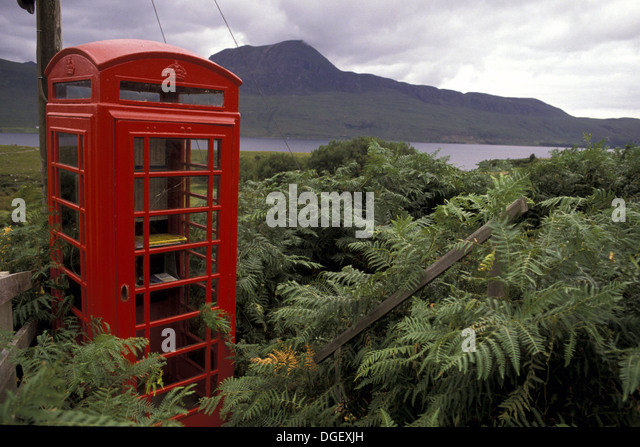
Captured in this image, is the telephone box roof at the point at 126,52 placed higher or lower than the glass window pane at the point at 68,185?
higher

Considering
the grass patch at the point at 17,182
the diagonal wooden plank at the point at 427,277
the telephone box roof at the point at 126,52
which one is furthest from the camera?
the grass patch at the point at 17,182

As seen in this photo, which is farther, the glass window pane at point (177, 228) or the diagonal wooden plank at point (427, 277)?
the glass window pane at point (177, 228)

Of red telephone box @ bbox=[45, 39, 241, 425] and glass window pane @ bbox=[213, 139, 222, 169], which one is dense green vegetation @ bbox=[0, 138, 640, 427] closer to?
red telephone box @ bbox=[45, 39, 241, 425]

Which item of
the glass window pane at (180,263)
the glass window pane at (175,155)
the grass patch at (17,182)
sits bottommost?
the glass window pane at (180,263)

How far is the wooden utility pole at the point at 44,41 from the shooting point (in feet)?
13.5

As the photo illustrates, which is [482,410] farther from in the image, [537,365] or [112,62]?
[112,62]

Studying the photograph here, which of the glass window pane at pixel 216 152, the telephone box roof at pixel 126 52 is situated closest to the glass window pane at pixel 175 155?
the glass window pane at pixel 216 152

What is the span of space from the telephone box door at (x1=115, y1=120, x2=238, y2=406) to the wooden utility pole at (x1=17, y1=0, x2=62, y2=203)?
52.4 inches

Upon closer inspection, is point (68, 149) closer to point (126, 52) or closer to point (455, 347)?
point (126, 52)

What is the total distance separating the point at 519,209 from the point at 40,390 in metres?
2.59

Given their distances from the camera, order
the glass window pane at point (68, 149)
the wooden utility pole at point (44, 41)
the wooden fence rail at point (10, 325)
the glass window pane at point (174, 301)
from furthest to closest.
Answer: the wooden utility pole at point (44, 41) < the glass window pane at point (174, 301) < the glass window pane at point (68, 149) < the wooden fence rail at point (10, 325)

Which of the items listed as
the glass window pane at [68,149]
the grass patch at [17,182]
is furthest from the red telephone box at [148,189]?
the grass patch at [17,182]

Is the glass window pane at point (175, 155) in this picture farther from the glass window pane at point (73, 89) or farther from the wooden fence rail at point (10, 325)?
the wooden fence rail at point (10, 325)

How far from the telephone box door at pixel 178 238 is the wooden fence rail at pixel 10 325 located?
64 centimetres
